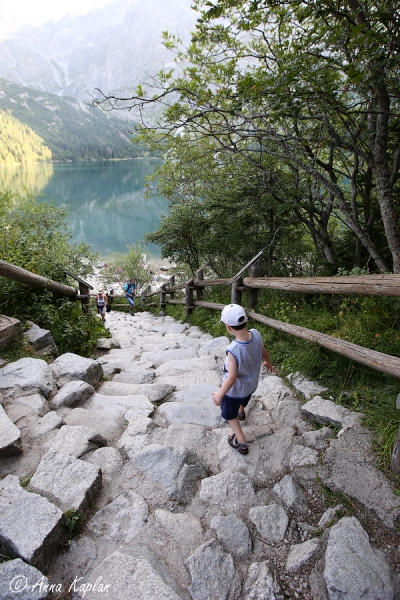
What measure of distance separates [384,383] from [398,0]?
10.4 feet

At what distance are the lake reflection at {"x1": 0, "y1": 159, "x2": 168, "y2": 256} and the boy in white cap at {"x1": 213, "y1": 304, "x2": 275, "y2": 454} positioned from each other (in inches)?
805

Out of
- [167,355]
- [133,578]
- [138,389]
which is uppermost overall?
[133,578]

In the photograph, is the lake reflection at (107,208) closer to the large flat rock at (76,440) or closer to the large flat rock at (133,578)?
the large flat rock at (76,440)

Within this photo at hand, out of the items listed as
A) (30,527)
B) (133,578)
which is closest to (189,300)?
(30,527)

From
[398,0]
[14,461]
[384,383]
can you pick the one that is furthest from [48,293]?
[398,0]

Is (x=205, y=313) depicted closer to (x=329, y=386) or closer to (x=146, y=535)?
(x=329, y=386)

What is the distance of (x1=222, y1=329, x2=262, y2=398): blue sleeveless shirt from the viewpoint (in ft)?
7.44

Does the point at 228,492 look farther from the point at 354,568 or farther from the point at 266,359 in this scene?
the point at 266,359

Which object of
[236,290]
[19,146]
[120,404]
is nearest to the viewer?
[120,404]

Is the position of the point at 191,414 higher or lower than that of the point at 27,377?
lower

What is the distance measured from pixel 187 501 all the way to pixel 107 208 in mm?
75059

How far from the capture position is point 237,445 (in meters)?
2.32

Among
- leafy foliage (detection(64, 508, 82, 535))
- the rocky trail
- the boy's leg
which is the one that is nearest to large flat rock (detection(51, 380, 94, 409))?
the rocky trail

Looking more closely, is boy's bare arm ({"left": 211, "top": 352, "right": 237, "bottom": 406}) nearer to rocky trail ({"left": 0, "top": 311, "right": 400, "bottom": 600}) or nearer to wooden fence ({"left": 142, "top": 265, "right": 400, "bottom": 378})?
rocky trail ({"left": 0, "top": 311, "right": 400, "bottom": 600})
